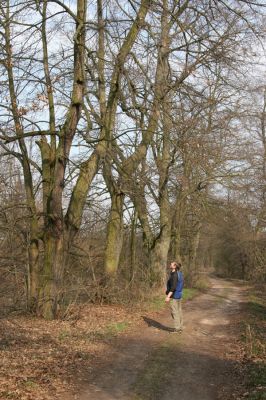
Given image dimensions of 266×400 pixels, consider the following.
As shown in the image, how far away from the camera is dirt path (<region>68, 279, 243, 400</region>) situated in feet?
25.2

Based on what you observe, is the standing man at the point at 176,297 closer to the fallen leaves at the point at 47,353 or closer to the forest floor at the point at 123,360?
the forest floor at the point at 123,360

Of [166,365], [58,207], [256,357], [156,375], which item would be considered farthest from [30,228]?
[256,357]

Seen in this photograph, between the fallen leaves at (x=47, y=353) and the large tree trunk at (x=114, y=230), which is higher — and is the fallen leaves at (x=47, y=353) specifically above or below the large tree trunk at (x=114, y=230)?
below

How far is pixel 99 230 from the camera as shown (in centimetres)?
1906

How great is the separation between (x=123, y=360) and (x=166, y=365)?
89 cm

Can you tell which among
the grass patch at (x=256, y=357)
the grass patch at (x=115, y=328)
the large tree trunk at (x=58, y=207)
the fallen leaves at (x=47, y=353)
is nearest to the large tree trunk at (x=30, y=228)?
the large tree trunk at (x=58, y=207)

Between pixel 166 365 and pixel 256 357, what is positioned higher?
pixel 256 357

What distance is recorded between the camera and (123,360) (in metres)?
9.73

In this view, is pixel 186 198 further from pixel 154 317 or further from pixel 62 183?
pixel 62 183

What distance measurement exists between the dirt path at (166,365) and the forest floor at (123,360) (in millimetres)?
15

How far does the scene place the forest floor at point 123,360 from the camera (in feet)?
24.8

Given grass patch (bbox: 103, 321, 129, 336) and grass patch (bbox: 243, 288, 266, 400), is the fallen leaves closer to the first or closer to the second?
grass patch (bbox: 103, 321, 129, 336)

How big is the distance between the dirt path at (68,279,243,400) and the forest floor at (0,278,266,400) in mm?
15

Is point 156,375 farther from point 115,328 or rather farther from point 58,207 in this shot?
point 58,207
